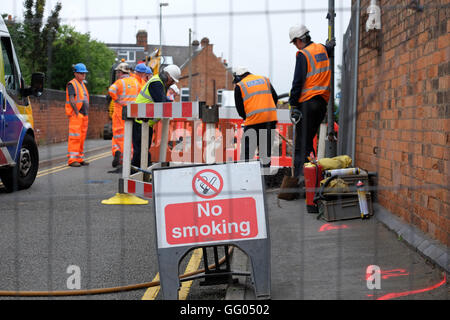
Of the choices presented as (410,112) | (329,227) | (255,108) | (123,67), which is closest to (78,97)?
(123,67)

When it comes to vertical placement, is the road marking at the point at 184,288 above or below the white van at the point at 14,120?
below

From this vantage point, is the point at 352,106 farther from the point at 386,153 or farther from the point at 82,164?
the point at 82,164

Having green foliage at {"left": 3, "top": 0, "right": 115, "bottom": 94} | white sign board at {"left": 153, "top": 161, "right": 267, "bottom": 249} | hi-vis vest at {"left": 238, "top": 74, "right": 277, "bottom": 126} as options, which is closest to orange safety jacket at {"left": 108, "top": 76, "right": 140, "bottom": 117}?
green foliage at {"left": 3, "top": 0, "right": 115, "bottom": 94}

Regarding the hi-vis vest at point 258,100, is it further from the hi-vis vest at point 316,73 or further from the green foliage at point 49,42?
the green foliage at point 49,42

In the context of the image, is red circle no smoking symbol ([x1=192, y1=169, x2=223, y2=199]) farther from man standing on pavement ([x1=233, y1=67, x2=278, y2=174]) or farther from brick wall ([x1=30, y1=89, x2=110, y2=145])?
brick wall ([x1=30, y1=89, x2=110, y2=145])

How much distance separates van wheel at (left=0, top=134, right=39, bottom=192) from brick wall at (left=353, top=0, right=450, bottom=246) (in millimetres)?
4772

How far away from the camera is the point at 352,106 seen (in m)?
8.98

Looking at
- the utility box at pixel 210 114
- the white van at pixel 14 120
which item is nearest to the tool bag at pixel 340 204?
the utility box at pixel 210 114

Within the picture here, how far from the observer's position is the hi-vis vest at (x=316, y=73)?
26.2 feet

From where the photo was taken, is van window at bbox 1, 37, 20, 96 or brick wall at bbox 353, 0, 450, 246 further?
van window at bbox 1, 37, 20, 96

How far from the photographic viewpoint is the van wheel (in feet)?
31.9

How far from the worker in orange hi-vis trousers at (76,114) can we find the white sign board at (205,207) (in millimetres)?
8773

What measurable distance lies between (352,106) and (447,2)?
396 centimetres

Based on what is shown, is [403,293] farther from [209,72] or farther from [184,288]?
[209,72]
